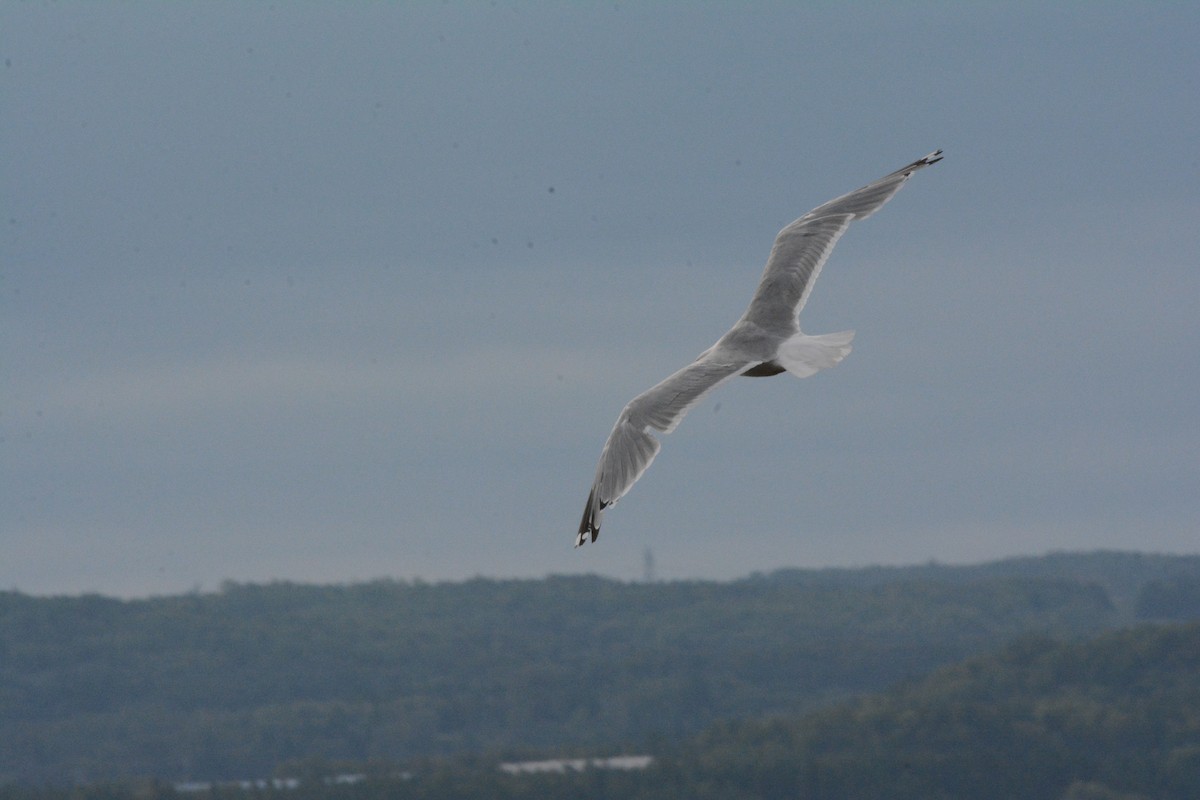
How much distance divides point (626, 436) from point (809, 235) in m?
8.77

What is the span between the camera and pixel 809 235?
3491 centimetres

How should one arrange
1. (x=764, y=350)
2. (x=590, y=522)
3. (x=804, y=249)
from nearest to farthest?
(x=590, y=522) < (x=764, y=350) < (x=804, y=249)

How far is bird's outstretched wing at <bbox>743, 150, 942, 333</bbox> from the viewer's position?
107 ft

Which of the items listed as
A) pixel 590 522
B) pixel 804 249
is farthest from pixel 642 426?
pixel 804 249

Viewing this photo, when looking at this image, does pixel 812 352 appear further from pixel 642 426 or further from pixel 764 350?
pixel 642 426

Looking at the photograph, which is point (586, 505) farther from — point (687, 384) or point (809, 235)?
point (809, 235)

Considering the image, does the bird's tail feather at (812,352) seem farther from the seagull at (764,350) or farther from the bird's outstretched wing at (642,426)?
the bird's outstretched wing at (642,426)

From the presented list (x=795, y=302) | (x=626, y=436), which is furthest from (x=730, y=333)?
(x=626, y=436)

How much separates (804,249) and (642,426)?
803cm

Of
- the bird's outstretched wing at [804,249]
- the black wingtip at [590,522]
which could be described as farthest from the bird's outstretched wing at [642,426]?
the bird's outstretched wing at [804,249]

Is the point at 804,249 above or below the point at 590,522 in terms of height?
above

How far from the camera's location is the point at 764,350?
2953cm

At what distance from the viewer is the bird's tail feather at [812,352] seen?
28.0 m

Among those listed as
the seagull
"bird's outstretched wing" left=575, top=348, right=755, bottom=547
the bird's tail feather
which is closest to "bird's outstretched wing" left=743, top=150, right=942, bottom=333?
the seagull
